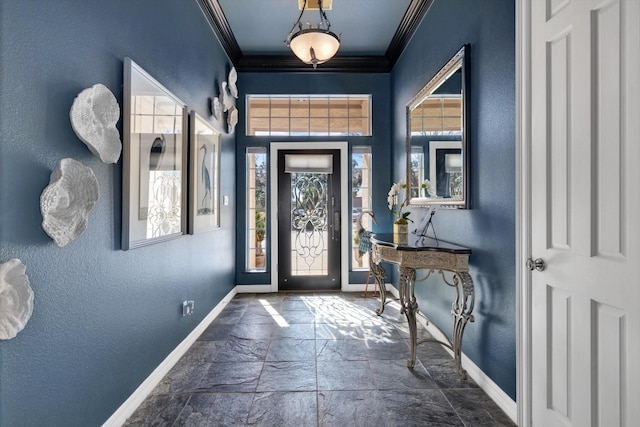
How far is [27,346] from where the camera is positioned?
1217 mm

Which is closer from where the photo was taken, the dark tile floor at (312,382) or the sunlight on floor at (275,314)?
the dark tile floor at (312,382)

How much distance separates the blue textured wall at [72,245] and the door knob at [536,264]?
6.98 ft

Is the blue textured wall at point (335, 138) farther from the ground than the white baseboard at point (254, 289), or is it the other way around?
the blue textured wall at point (335, 138)

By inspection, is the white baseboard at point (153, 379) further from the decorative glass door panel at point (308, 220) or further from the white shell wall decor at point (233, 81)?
the white shell wall decor at point (233, 81)

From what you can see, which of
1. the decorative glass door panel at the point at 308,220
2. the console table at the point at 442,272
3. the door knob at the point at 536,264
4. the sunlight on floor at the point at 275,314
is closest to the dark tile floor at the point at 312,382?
the sunlight on floor at the point at 275,314

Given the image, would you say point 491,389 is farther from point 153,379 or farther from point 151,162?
point 151,162

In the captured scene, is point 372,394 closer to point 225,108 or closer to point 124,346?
point 124,346

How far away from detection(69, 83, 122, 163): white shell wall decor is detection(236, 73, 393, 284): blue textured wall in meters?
2.85

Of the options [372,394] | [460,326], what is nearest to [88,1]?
[372,394]

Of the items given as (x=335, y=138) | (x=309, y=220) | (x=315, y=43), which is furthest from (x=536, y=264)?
(x=335, y=138)

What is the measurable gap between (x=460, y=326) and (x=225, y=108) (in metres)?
3.22

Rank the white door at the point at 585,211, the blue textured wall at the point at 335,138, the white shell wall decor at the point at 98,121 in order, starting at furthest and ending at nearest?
the blue textured wall at the point at 335,138 → the white shell wall decor at the point at 98,121 → the white door at the point at 585,211

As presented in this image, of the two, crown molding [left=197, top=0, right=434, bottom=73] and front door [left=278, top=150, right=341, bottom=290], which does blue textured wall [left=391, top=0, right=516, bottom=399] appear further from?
front door [left=278, top=150, right=341, bottom=290]

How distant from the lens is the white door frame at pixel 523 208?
1708 mm
